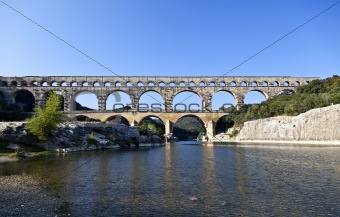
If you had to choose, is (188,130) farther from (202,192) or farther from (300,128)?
(202,192)

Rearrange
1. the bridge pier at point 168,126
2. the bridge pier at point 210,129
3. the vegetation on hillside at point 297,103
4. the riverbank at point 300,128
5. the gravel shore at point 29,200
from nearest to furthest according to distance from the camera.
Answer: the gravel shore at point 29,200
the riverbank at point 300,128
the vegetation on hillside at point 297,103
the bridge pier at point 168,126
the bridge pier at point 210,129

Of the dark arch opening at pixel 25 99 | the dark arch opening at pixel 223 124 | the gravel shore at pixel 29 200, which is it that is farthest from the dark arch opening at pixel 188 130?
the gravel shore at pixel 29 200

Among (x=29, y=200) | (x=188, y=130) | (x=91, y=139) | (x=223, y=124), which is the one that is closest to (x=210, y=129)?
(x=223, y=124)

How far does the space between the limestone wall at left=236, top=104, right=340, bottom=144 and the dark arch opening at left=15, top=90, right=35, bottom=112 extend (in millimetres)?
49558

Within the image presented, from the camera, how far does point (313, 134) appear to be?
35.9m

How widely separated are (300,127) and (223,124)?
29.2 m

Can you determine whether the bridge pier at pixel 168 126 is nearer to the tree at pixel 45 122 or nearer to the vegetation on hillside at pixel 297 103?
the vegetation on hillside at pixel 297 103

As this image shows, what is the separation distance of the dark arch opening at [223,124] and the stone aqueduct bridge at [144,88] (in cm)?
158

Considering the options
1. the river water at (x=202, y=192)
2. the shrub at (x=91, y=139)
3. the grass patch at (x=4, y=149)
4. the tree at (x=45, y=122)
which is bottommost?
the river water at (x=202, y=192)

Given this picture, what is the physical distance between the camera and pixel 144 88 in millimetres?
67688

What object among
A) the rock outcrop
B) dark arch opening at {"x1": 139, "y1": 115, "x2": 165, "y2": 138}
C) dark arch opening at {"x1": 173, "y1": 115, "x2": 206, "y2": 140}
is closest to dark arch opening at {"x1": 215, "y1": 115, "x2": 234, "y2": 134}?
dark arch opening at {"x1": 139, "y1": 115, "x2": 165, "y2": 138}

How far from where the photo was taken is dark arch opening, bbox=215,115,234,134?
215 feet

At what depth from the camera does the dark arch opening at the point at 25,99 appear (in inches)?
2619

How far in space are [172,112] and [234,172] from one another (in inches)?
2046
